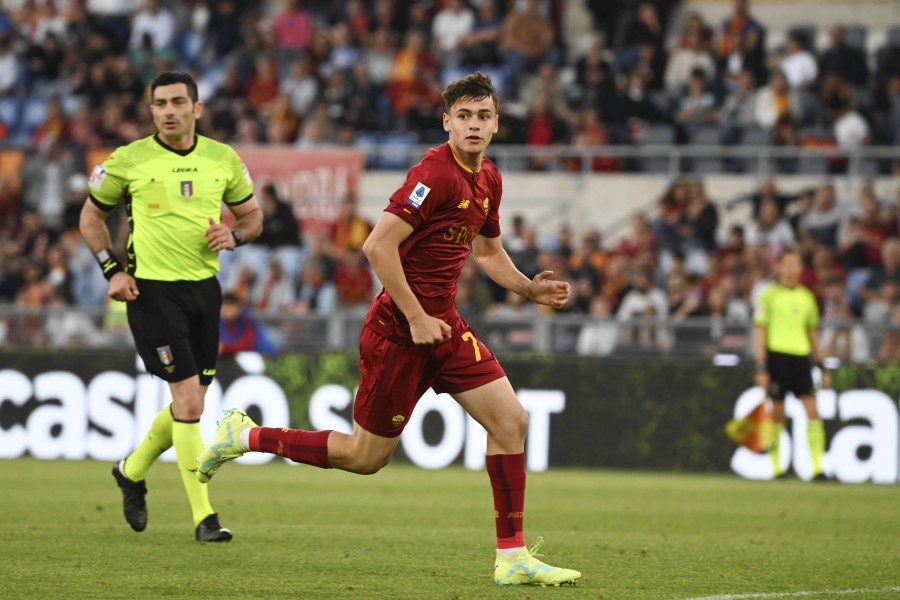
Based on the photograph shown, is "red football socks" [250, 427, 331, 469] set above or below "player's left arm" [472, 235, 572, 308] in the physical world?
below

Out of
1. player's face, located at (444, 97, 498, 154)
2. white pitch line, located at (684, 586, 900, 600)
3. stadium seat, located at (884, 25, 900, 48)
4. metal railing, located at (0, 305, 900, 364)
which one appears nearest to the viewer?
white pitch line, located at (684, 586, 900, 600)

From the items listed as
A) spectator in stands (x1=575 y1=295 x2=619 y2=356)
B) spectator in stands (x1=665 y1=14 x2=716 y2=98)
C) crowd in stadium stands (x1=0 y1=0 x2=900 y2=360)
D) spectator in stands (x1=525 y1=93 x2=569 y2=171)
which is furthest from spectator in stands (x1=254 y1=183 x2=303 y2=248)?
spectator in stands (x1=665 y1=14 x2=716 y2=98)

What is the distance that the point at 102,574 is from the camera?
7.59 metres

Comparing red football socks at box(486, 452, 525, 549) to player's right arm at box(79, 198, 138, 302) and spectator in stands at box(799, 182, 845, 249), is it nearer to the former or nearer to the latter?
player's right arm at box(79, 198, 138, 302)

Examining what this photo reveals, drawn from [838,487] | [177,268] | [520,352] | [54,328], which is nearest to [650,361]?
[520,352]

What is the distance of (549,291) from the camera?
7.62 metres

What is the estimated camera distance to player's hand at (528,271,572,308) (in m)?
7.57

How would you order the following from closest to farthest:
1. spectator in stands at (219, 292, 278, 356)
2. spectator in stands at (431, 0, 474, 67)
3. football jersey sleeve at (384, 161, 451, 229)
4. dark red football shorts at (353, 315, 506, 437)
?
1. football jersey sleeve at (384, 161, 451, 229)
2. dark red football shorts at (353, 315, 506, 437)
3. spectator in stands at (219, 292, 278, 356)
4. spectator in stands at (431, 0, 474, 67)

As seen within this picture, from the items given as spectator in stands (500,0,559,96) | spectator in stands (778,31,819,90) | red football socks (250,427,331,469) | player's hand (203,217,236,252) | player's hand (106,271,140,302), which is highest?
spectator in stands (500,0,559,96)

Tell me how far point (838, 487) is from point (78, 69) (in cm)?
1519

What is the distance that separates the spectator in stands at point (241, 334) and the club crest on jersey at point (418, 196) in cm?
938

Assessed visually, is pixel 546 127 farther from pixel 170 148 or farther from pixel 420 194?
pixel 420 194

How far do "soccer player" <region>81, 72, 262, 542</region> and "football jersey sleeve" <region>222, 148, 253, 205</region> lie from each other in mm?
55

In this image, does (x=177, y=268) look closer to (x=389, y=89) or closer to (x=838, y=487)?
(x=838, y=487)
